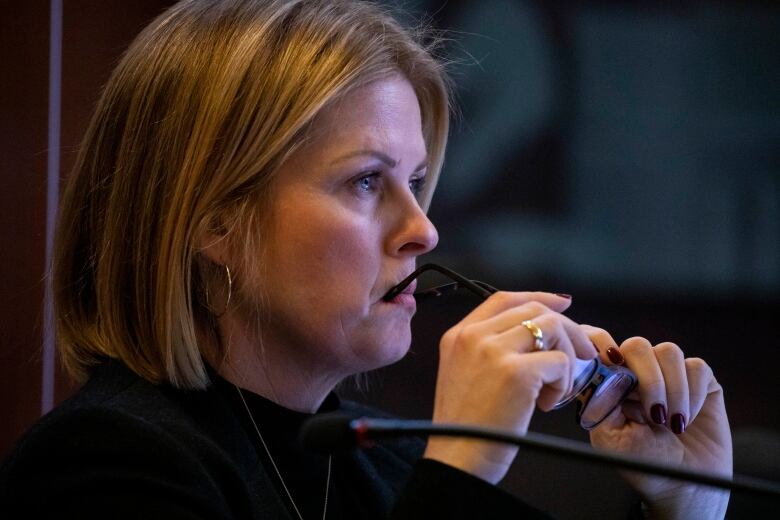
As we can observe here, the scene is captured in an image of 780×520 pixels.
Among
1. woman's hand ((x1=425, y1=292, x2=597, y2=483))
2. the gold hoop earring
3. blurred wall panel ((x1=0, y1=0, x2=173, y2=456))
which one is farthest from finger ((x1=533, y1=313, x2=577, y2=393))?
blurred wall panel ((x1=0, y1=0, x2=173, y2=456))

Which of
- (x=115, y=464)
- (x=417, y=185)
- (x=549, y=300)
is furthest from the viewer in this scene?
(x=417, y=185)

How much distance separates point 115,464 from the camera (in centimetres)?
92

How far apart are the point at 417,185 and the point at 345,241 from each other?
0.79 feet

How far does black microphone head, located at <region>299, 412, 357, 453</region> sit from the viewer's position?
2.22ft

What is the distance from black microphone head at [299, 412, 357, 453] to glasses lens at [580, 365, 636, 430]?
0.47m

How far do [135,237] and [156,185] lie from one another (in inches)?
2.4

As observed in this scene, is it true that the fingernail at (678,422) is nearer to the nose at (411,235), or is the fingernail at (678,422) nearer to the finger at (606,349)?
the finger at (606,349)

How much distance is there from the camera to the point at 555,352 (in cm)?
94

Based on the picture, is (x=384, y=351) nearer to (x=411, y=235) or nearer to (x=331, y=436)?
(x=411, y=235)

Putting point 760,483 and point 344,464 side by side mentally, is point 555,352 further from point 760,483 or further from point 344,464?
point 344,464

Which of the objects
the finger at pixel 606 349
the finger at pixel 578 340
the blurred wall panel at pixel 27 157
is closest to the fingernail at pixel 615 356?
the finger at pixel 606 349

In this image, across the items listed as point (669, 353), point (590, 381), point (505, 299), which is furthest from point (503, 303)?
point (669, 353)

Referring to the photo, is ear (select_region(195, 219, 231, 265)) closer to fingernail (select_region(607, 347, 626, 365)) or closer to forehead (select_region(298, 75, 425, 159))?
forehead (select_region(298, 75, 425, 159))

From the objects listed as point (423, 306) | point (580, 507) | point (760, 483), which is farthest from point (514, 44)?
point (760, 483)
